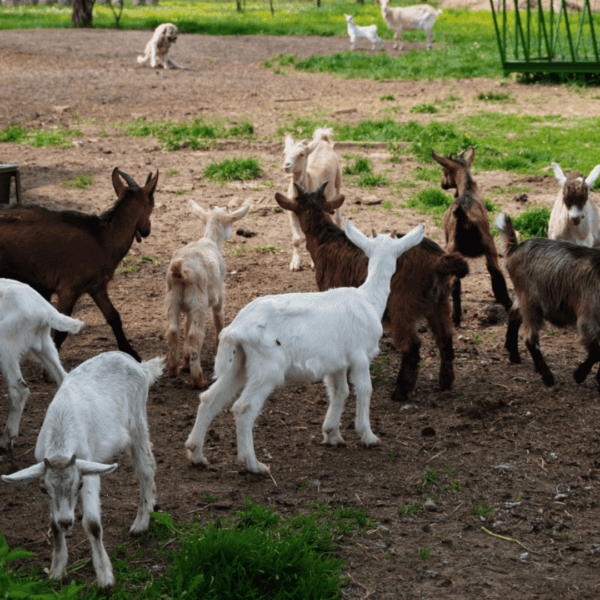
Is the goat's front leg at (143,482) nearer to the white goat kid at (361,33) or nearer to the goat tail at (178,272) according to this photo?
the goat tail at (178,272)

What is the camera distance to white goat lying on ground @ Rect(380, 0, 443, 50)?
2911 centimetres

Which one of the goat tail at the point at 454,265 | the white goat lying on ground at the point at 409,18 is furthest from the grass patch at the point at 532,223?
the white goat lying on ground at the point at 409,18

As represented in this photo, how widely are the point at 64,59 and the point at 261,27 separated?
36.4 ft

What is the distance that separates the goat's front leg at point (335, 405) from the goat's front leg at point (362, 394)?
96 millimetres

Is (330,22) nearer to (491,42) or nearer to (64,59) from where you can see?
(491,42)

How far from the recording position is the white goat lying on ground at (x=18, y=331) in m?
5.02

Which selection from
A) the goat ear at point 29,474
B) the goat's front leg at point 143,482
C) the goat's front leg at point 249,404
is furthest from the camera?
the goat's front leg at point 249,404

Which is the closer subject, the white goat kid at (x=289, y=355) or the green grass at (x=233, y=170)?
the white goat kid at (x=289, y=355)

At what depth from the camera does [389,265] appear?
18.4 ft

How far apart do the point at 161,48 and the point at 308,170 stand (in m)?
15.6

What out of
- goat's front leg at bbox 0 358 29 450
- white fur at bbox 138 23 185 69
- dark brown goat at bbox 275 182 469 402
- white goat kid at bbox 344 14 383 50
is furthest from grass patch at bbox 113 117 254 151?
white goat kid at bbox 344 14 383 50

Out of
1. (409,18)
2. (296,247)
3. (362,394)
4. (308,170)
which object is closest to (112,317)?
(362,394)

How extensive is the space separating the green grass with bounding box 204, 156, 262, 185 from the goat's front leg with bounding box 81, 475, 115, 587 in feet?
27.5

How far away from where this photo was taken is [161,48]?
23438 mm
